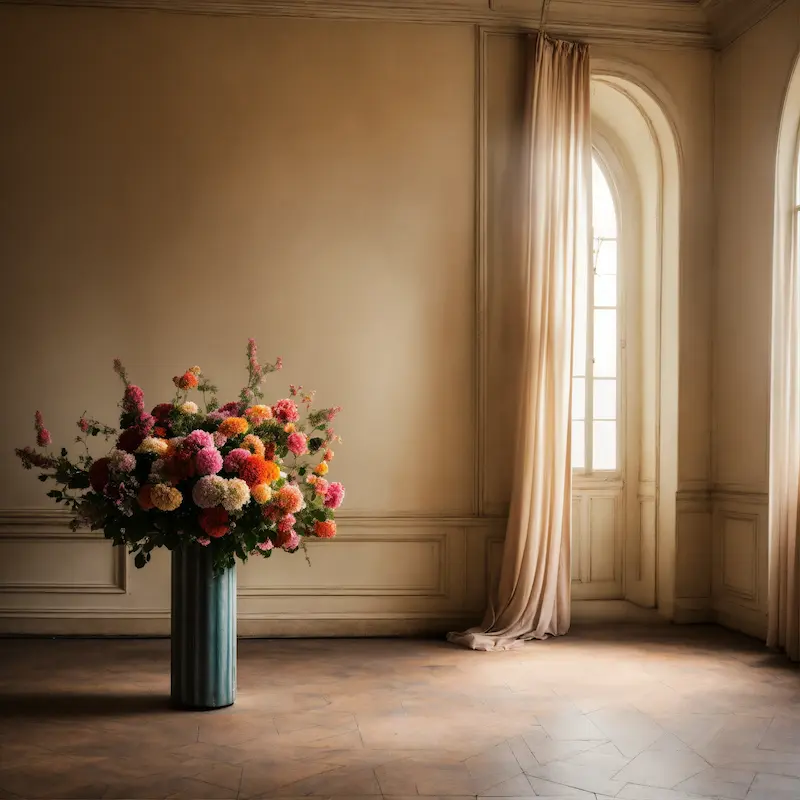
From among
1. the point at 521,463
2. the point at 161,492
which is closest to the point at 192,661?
the point at 161,492

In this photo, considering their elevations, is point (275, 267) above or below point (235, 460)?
above

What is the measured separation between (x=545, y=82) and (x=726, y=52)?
134 cm

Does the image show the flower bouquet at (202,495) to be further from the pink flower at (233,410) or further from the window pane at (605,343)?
the window pane at (605,343)

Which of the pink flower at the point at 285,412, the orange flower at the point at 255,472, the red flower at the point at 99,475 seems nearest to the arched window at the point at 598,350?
the pink flower at the point at 285,412

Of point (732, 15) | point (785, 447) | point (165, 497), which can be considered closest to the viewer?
point (165, 497)

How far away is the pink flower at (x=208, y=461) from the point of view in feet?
13.1

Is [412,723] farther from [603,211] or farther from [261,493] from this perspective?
[603,211]

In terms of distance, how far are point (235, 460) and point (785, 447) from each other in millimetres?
3280

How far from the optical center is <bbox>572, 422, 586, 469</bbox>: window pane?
273 inches

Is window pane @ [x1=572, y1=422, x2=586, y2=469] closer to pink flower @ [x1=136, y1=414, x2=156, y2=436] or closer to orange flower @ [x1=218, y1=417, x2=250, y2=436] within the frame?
orange flower @ [x1=218, y1=417, x2=250, y2=436]

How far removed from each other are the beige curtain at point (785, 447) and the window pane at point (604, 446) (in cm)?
156

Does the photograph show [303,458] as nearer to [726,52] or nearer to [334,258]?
[334,258]

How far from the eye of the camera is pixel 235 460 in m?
4.12

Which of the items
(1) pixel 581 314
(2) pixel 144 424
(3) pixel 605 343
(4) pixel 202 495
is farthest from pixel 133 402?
(3) pixel 605 343
